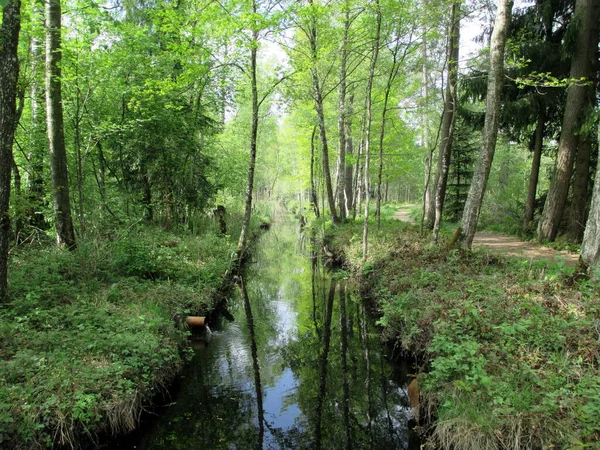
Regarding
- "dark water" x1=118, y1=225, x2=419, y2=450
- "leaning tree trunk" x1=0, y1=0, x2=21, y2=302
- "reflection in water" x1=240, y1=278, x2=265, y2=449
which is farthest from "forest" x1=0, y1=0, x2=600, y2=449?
"reflection in water" x1=240, y1=278, x2=265, y2=449

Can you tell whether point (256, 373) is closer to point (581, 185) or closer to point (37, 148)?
point (37, 148)

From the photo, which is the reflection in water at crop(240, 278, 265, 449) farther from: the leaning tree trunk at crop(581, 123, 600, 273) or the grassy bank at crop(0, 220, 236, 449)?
the leaning tree trunk at crop(581, 123, 600, 273)

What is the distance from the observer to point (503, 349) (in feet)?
14.3

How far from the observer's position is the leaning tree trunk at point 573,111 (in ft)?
31.4

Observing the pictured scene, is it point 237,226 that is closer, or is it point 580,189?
point 580,189

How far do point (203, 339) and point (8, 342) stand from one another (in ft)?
11.1

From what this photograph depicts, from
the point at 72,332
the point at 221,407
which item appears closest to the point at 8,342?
the point at 72,332

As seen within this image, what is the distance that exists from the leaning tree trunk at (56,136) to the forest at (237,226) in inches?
1.3

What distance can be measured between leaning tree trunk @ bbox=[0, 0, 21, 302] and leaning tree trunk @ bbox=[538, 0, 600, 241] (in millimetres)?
12126

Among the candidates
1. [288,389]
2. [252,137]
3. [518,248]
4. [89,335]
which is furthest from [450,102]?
[89,335]

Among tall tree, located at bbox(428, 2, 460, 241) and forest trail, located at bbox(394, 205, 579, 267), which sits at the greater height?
tall tree, located at bbox(428, 2, 460, 241)

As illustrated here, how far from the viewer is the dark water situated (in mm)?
4566

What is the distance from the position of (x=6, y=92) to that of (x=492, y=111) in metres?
8.80

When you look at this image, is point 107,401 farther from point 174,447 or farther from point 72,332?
point 72,332
